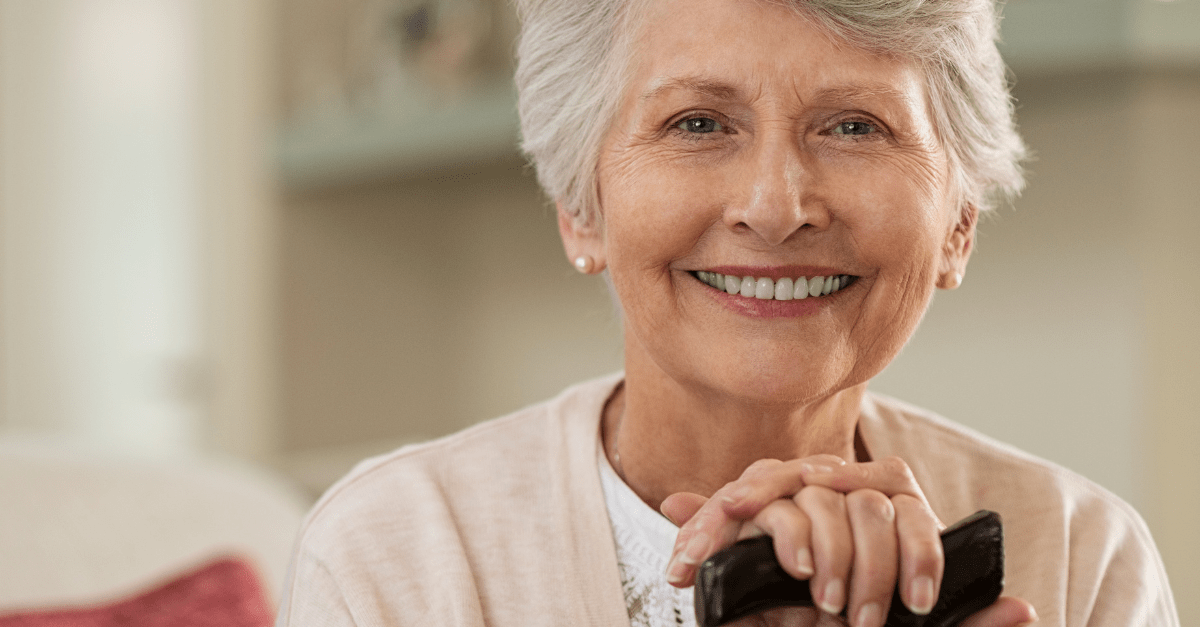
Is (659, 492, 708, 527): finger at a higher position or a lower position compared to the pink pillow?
higher

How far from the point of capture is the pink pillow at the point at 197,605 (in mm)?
1539

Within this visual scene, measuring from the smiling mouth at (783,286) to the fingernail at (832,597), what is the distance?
0.34 meters

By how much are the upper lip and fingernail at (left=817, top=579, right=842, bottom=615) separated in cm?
34

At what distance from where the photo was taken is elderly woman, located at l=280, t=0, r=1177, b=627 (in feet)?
3.58

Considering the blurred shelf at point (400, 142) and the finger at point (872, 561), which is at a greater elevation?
the blurred shelf at point (400, 142)

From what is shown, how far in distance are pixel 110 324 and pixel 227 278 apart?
1.24 ft

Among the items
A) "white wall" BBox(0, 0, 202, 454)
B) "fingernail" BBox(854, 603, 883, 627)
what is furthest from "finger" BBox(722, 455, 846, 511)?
"white wall" BBox(0, 0, 202, 454)

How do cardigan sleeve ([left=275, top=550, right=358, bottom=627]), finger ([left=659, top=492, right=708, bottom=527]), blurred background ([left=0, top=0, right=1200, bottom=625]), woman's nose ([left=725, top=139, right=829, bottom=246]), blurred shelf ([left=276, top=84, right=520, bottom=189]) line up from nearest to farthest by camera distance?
finger ([left=659, top=492, right=708, bottom=527]) < woman's nose ([left=725, top=139, right=829, bottom=246]) < cardigan sleeve ([left=275, top=550, right=358, bottom=627]) < blurred background ([left=0, top=0, right=1200, bottom=625]) < blurred shelf ([left=276, top=84, right=520, bottom=189])

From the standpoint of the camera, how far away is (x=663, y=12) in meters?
1.14

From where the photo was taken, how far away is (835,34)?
109 centimetres

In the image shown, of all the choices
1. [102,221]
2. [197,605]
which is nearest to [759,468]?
[197,605]

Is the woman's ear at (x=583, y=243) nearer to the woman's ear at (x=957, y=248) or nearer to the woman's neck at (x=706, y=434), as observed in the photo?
the woman's neck at (x=706, y=434)

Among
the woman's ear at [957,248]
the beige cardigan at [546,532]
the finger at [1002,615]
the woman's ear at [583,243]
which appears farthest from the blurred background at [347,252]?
the finger at [1002,615]

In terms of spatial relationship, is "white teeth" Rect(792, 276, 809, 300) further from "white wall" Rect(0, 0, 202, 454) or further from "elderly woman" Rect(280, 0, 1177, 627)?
"white wall" Rect(0, 0, 202, 454)
